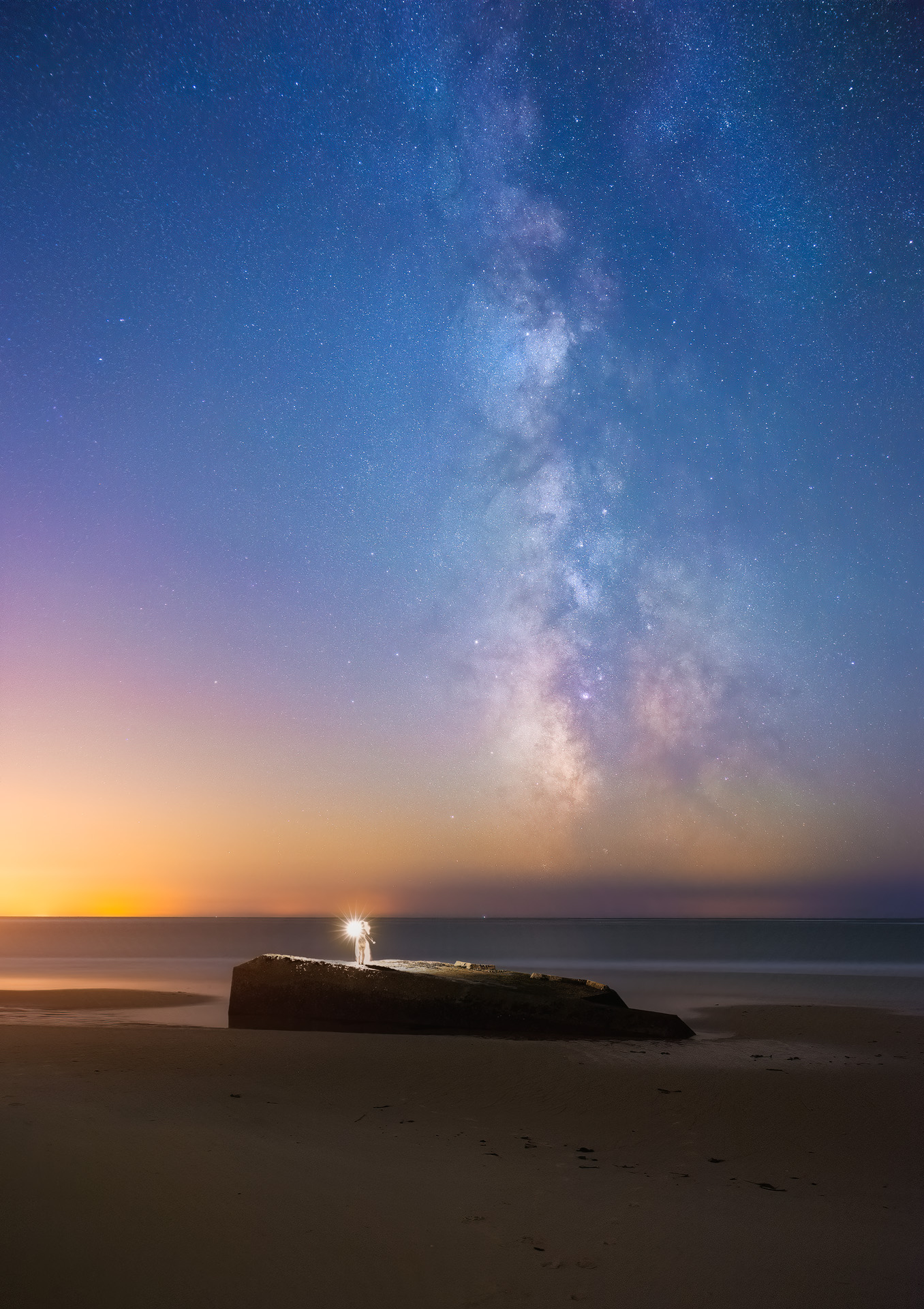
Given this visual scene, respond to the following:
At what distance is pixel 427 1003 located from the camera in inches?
553

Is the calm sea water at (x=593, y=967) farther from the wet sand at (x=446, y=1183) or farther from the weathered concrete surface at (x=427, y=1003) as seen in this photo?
the wet sand at (x=446, y=1183)

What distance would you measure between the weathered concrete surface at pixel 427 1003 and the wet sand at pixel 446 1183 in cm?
342

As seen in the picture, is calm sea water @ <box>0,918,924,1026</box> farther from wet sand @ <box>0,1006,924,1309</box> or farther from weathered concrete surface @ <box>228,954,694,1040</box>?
wet sand @ <box>0,1006,924,1309</box>

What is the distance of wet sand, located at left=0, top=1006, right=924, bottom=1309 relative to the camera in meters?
3.99

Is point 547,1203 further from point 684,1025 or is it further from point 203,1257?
point 684,1025

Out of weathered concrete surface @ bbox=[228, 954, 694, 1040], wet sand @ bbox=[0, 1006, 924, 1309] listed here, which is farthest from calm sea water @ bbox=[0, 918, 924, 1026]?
wet sand @ bbox=[0, 1006, 924, 1309]

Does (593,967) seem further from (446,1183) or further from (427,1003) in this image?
(446,1183)

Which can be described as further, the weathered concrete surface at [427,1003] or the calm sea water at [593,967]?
the calm sea water at [593,967]

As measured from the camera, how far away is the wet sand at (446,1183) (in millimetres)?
3992

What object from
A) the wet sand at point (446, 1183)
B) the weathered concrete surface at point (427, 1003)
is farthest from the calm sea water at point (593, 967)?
the wet sand at point (446, 1183)

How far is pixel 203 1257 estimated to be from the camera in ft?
13.3

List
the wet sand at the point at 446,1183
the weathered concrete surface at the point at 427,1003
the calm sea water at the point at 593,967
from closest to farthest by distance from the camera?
the wet sand at the point at 446,1183 < the weathered concrete surface at the point at 427,1003 < the calm sea water at the point at 593,967

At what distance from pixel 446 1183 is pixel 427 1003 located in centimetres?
890

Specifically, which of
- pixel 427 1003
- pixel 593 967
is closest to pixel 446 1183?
pixel 427 1003
